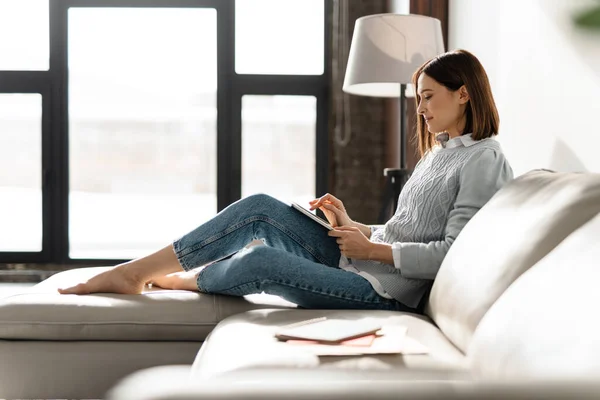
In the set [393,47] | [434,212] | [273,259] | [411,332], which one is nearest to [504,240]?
[411,332]

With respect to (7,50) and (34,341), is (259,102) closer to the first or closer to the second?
(7,50)

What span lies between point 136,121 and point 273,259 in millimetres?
3683

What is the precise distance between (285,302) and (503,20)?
5.06 ft

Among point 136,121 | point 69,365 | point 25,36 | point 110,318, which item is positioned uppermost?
point 25,36

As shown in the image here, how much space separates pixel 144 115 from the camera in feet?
17.4

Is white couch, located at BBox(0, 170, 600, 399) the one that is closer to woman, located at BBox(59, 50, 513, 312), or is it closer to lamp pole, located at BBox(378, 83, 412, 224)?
woman, located at BBox(59, 50, 513, 312)

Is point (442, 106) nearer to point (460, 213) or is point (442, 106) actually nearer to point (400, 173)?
point (460, 213)

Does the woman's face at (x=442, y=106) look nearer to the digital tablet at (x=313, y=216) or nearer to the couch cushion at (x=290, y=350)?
the digital tablet at (x=313, y=216)

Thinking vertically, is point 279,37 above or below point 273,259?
above

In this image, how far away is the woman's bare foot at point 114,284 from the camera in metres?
2.13

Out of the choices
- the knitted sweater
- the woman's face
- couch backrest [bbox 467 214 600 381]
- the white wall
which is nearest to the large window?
the white wall

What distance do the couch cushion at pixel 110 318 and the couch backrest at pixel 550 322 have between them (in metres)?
0.94

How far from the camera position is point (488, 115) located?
210 centimetres

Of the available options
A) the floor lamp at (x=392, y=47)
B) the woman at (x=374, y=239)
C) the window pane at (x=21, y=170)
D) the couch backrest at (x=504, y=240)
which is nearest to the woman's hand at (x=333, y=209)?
the woman at (x=374, y=239)
